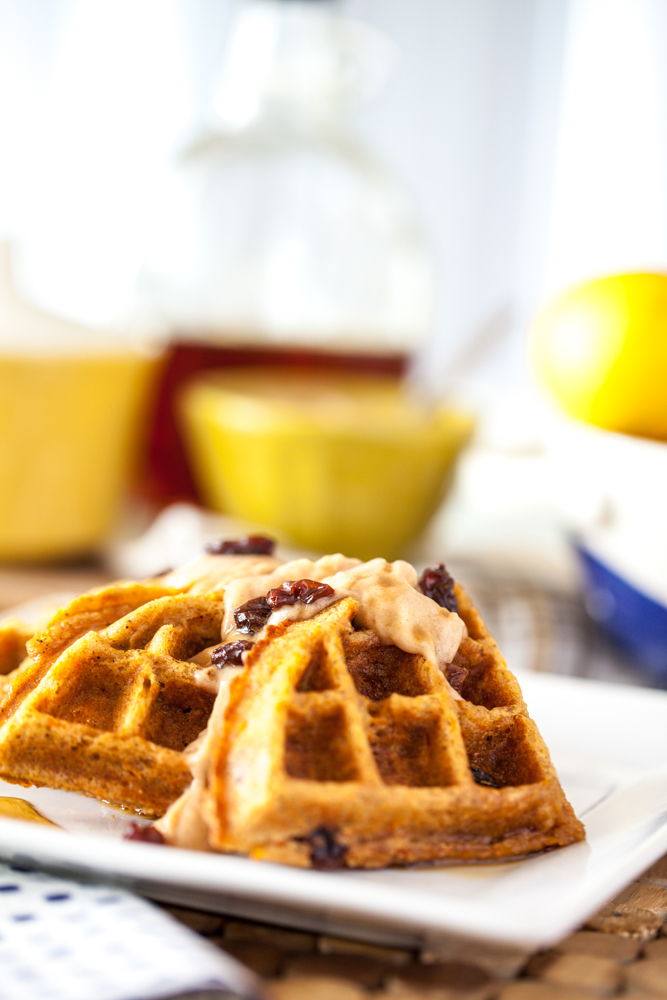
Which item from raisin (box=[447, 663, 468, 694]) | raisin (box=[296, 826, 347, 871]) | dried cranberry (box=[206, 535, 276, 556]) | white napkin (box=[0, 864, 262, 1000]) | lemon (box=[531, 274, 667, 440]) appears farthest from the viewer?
lemon (box=[531, 274, 667, 440])

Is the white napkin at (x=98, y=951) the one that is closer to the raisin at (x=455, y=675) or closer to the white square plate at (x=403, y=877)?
the white square plate at (x=403, y=877)

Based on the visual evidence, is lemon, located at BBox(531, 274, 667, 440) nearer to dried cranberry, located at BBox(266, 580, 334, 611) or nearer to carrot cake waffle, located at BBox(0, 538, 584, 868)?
carrot cake waffle, located at BBox(0, 538, 584, 868)

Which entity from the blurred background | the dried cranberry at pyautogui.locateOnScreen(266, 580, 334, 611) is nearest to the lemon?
the blurred background

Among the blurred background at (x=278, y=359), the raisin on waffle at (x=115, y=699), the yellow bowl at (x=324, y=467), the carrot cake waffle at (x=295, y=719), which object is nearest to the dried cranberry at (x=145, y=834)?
the carrot cake waffle at (x=295, y=719)

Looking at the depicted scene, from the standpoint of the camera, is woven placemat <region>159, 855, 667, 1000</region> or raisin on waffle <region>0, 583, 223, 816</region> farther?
raisin on waffle <region>0, 583, 223, 816</region>

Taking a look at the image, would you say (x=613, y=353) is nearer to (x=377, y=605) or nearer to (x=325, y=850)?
(x=377, y=605)

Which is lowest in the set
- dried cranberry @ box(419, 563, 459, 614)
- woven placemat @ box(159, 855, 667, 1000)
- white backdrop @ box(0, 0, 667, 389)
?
woven placemat @ box(159, 855, 667, 1000)

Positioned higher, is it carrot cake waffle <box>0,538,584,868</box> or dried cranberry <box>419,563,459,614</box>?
dried cranberry <box>419,563,459,614</box>
